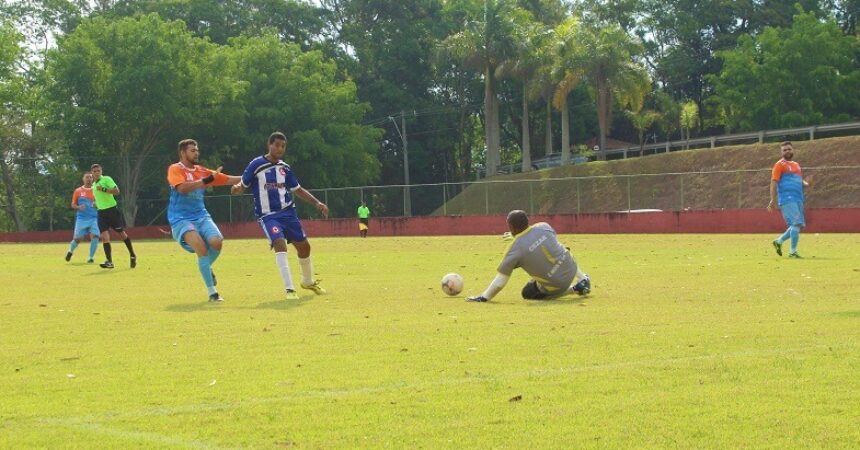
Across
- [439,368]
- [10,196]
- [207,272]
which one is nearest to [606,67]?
[10,196]

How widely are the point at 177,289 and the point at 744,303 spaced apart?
788 centimetres

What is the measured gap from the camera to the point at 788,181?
21.7m

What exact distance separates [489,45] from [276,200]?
194 ft

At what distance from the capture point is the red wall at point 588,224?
130ft

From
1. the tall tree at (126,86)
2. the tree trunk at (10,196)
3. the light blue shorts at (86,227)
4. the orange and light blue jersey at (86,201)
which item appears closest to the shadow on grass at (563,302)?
the orange and light blue jersey at (86,201)

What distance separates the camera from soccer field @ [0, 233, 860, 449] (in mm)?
6219

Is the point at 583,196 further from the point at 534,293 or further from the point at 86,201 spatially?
the point at 534,293

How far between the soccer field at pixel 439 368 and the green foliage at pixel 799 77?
58446mm

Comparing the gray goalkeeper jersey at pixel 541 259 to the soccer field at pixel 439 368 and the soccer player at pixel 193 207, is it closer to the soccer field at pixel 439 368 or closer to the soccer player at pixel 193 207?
the soccer field at pixel 439 368

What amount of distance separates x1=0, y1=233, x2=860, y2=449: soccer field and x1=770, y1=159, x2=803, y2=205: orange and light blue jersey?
6229 millimetres

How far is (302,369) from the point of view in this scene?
8.41 m

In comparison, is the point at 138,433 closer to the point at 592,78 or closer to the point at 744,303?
the point at 744,303

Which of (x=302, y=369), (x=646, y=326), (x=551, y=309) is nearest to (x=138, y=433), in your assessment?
(x=302, y=369)

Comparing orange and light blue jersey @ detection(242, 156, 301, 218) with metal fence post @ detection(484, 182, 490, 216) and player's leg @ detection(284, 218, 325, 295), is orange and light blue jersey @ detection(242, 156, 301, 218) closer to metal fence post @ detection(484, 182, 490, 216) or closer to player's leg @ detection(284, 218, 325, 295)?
player's leg @ detection(284, 218, 325, 295)
